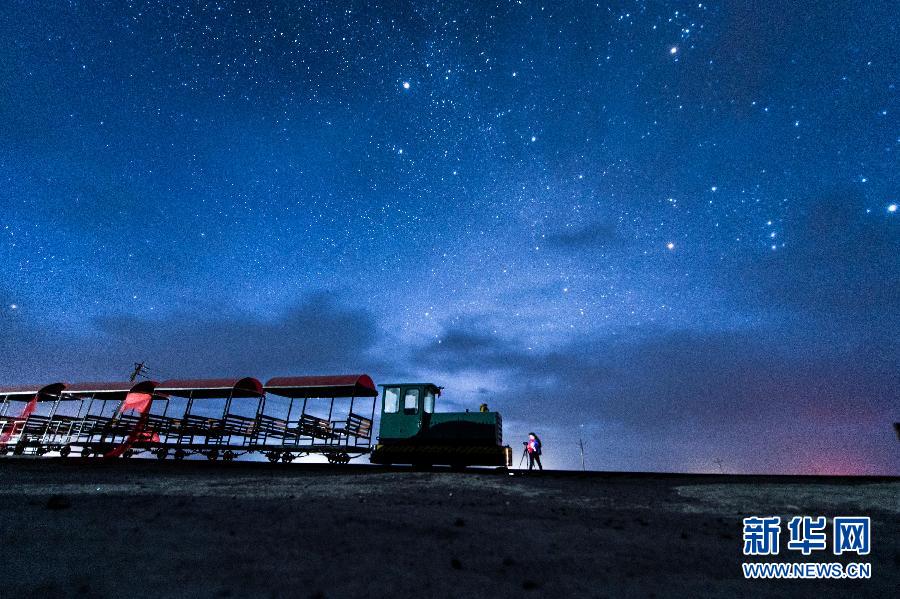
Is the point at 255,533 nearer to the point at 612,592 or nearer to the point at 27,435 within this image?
the point at 612,592

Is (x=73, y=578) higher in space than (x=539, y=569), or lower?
lower

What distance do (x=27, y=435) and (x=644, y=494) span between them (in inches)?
1243

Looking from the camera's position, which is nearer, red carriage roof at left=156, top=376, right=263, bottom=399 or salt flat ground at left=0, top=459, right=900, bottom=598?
salt flat ground at left=0, top=459, right=900, bottom=598

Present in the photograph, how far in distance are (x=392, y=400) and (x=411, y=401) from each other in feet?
3.04

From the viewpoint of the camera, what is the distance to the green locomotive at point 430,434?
53.1 feet

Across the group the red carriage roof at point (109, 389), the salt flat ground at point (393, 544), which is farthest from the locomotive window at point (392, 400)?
the red carriage roof at point (109, 389)

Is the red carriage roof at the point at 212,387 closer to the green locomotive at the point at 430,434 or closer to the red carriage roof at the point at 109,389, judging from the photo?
the red carriage roof at the point at 109,389

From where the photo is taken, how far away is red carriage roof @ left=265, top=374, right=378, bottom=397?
18719 millimetres

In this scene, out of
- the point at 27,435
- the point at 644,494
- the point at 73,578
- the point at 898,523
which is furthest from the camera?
the point at 27,435

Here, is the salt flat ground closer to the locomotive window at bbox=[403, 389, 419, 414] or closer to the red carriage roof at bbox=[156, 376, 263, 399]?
the locomotive window at bbox=[403, 389, 419, 414]

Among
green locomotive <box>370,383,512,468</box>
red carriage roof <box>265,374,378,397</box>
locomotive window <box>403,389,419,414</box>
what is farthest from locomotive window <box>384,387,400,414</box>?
red carriage roof <box>265,374,378,397</box>

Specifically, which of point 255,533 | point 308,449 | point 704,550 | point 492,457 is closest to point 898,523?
point 704,550

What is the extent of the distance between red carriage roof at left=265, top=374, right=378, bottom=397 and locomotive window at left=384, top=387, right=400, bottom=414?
129 centimetres

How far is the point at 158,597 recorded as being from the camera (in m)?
2.83
